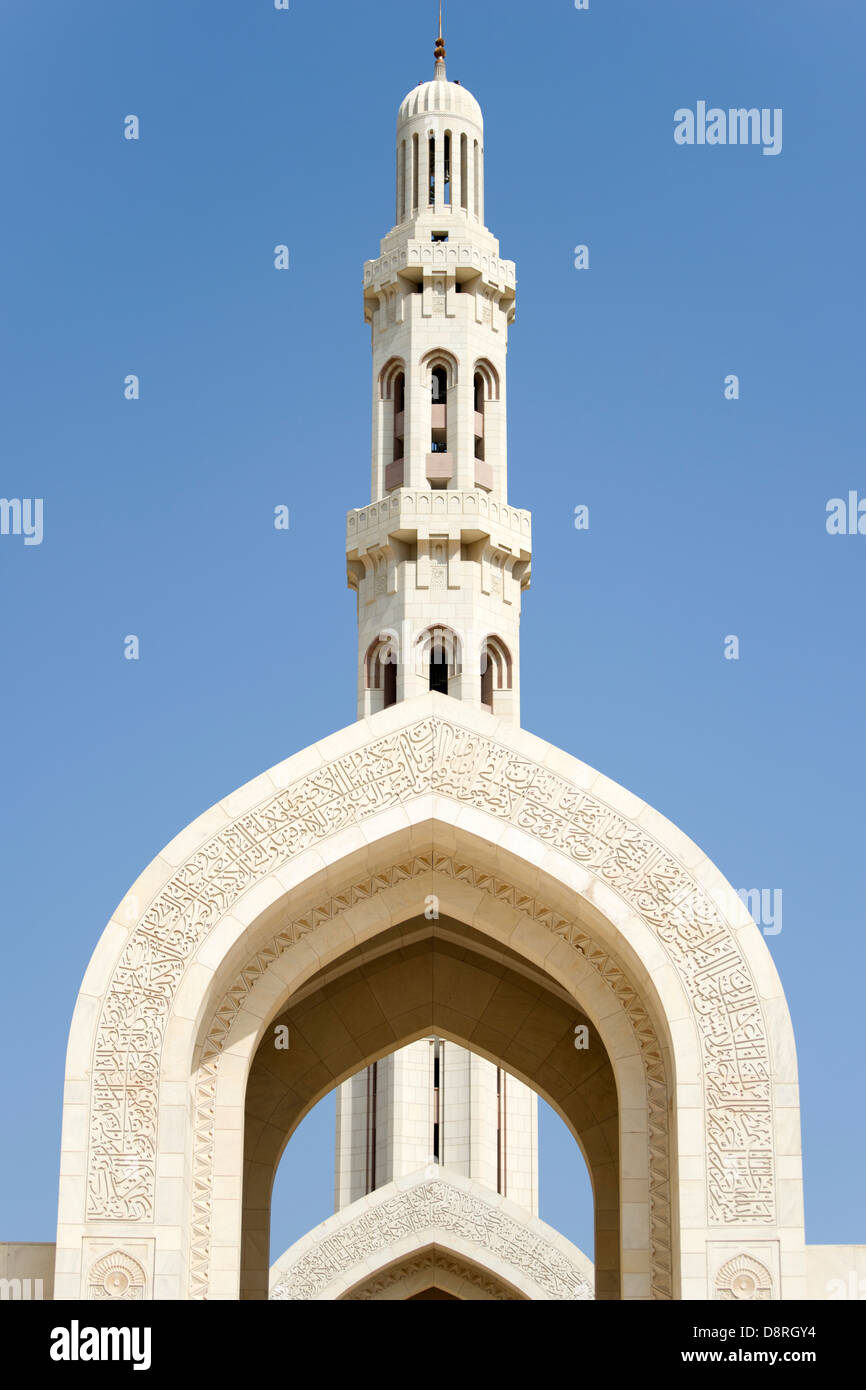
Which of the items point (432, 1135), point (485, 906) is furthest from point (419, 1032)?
point (432, 1135)

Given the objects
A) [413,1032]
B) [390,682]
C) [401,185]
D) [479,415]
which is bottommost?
[413,1032]

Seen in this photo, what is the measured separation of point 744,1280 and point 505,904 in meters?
3.04

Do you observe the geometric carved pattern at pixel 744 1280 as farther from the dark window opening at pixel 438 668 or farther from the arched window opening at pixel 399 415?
the arched window opening at pixel 399 415

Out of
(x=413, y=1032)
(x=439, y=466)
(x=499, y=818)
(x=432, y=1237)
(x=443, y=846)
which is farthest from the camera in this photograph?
(x=439, y=466)

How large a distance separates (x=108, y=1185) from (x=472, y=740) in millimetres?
3688

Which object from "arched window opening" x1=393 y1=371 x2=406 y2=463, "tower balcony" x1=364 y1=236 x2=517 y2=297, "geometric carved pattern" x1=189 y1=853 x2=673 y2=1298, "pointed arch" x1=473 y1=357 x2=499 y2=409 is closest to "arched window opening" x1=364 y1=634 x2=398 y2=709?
"arched window opening" x1=393 y1=371 x2=406 y2=463

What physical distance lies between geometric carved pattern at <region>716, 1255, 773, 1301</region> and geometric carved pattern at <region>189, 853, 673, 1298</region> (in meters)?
0.63

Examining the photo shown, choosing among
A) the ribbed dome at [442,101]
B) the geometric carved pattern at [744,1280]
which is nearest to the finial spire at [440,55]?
the ribbed dome at [442,101]

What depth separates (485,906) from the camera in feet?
45.4

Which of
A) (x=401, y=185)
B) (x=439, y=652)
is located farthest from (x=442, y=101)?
(x=439, y=652)

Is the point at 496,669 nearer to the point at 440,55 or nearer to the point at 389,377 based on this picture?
the point at 389,377

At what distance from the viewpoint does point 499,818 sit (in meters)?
13.2
